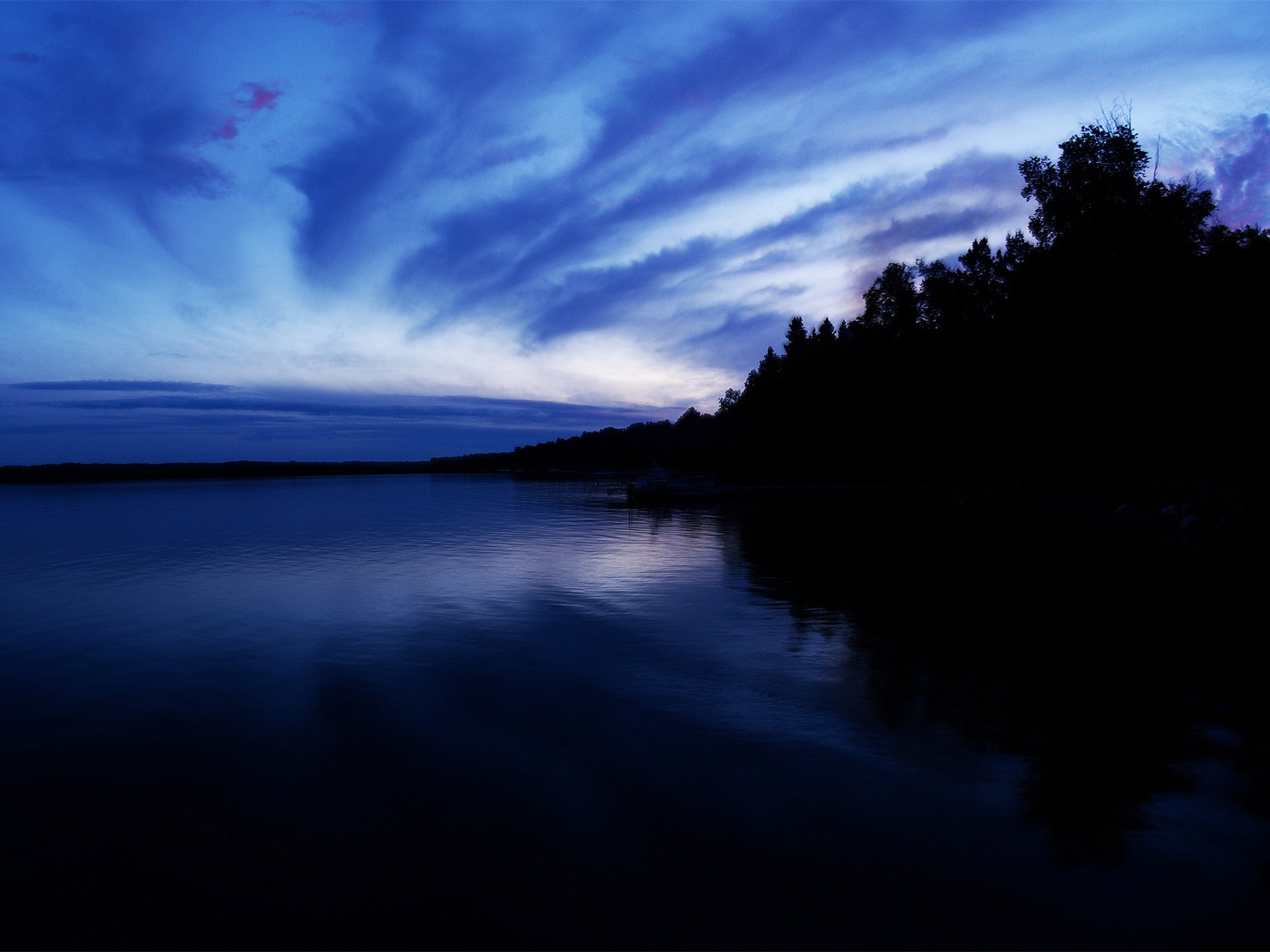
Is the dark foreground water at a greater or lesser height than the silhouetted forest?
lesser

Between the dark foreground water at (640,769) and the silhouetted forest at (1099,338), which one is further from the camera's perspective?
the silhouetted forest at (1099,338)

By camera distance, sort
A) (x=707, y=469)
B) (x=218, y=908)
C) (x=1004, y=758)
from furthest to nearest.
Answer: (x=707, y=469), (x=1004, y=758), (x=218, y=908)

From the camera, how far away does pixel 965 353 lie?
50219 mm

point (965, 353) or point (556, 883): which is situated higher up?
point (965, 353)

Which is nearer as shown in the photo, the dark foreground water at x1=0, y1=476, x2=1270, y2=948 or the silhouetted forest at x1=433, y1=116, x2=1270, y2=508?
the dark foreground water at x1=0, y1=476, x2=1270, y2=948

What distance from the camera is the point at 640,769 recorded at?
623 cm

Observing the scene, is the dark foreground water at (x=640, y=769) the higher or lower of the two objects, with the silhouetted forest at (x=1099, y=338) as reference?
lower

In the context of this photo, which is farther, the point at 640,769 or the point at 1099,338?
the point at 1099,338

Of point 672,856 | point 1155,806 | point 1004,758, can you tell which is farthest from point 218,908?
point 1155,806

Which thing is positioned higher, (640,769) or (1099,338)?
(1099,338)

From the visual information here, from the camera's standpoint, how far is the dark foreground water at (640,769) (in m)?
4.29

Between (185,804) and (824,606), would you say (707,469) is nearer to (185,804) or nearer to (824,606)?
(824,606)

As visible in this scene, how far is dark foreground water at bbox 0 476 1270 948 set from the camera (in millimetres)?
4293

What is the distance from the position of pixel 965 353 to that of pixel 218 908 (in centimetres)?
5349
